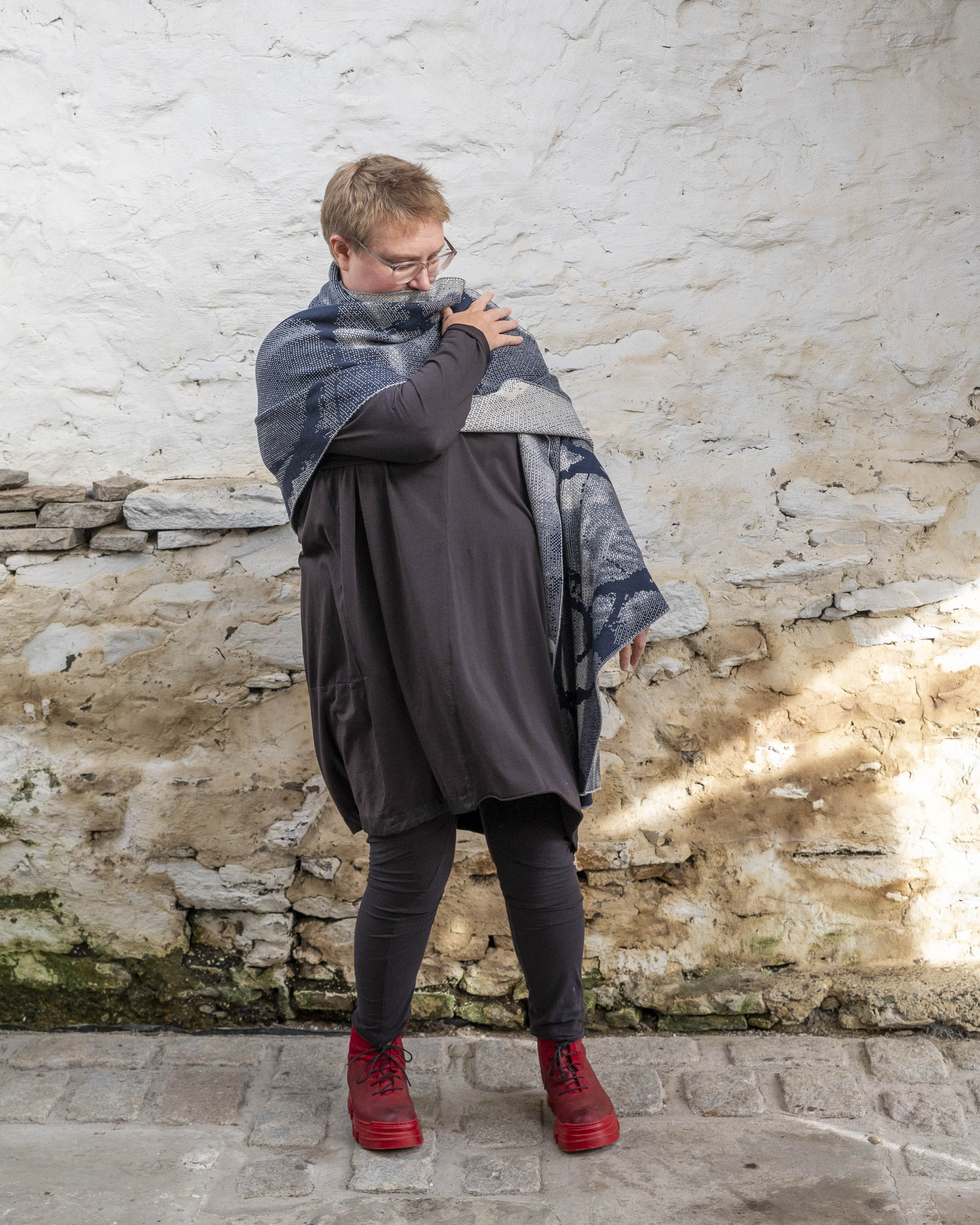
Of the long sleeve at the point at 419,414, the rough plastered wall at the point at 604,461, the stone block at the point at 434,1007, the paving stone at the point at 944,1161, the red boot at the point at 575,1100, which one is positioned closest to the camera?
the long sleeve at the point at 419,414

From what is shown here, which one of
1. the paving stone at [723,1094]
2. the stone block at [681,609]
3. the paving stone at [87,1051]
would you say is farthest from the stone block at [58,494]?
the paving stone at [723,1094]

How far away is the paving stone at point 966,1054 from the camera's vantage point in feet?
6.98

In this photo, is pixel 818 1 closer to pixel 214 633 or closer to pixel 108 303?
pixel 108 303

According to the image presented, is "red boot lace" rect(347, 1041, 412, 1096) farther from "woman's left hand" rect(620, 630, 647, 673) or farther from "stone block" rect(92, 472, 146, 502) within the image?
"stone block" rect(92, 472, 146, 502)

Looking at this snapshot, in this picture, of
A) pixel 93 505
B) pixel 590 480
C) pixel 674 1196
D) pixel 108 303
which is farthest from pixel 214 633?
pixel 674 1196

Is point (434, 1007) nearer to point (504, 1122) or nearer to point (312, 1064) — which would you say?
point (312, 1064)

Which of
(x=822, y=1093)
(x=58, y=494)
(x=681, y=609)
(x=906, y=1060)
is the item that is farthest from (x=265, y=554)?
(x=906, y=1060)

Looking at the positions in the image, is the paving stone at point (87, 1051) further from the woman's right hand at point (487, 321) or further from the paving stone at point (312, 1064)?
the woman's right hand at point (487, 321)

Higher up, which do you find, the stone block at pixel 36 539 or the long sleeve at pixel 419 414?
the long sleeve at pixel 419 414

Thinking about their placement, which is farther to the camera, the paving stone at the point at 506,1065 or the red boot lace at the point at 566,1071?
the paving stone at the point at 506,1065

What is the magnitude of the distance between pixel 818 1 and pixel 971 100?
39cm

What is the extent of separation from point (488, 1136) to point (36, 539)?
1.56 metres

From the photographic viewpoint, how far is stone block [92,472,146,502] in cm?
227

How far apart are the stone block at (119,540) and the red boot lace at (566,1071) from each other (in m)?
1.37
